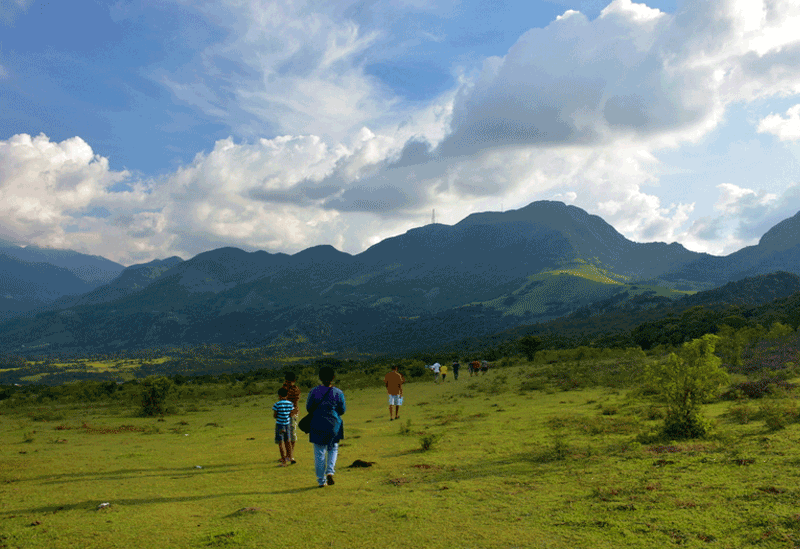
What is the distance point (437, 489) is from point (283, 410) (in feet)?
16.0

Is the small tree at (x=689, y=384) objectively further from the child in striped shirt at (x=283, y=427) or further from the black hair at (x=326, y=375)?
the child in striped shirt at (x=283, y=427)

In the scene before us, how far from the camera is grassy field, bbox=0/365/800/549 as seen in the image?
627 cm

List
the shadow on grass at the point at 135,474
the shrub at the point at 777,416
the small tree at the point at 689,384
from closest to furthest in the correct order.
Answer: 1. the shadow on grass at the point at 135,474
2. the shrub at the point at 777,416
3. the small tree at the point at 689,384

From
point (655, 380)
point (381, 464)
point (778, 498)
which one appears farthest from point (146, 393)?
point (778, 498)

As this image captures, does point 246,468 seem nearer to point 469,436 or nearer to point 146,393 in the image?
point 469,436

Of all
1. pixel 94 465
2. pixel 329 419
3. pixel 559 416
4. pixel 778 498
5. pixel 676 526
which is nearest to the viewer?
pixel 676 526

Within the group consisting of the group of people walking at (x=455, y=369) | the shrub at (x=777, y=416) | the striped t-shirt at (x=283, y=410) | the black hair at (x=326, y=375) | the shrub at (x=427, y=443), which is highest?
the black hair at (x=326, y=375)

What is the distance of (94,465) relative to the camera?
468 inches

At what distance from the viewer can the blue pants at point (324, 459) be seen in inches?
360

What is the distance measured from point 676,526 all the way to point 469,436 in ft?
27.0

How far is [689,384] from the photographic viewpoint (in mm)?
11570

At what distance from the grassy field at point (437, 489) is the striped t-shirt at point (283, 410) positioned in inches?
43.1

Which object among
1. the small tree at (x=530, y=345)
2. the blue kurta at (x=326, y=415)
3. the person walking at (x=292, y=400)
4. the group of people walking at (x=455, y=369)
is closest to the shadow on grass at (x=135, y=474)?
the person walking at (x=292, y=400)

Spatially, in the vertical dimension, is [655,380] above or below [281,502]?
above
